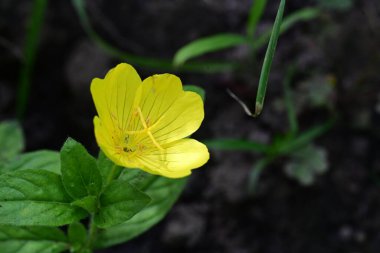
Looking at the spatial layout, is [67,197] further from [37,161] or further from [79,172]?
[37,161]

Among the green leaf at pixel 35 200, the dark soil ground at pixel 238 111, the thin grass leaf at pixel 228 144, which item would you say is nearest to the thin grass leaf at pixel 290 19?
the dark soil ground at pixel 238 111

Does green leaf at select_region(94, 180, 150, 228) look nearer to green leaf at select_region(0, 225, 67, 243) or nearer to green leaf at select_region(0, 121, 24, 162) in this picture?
green leaf at select_region(0, 225, 67, 243)

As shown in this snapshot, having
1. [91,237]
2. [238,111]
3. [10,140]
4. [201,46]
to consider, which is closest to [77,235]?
[91,237]

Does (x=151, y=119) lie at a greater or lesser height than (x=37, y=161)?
greater

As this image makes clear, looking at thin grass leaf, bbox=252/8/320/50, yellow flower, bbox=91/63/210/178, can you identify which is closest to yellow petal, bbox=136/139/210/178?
yellow flower, bbox=91/63/210/178

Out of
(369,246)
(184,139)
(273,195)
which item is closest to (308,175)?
(273,195)

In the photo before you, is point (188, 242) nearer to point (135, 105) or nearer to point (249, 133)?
point (249, 133)
